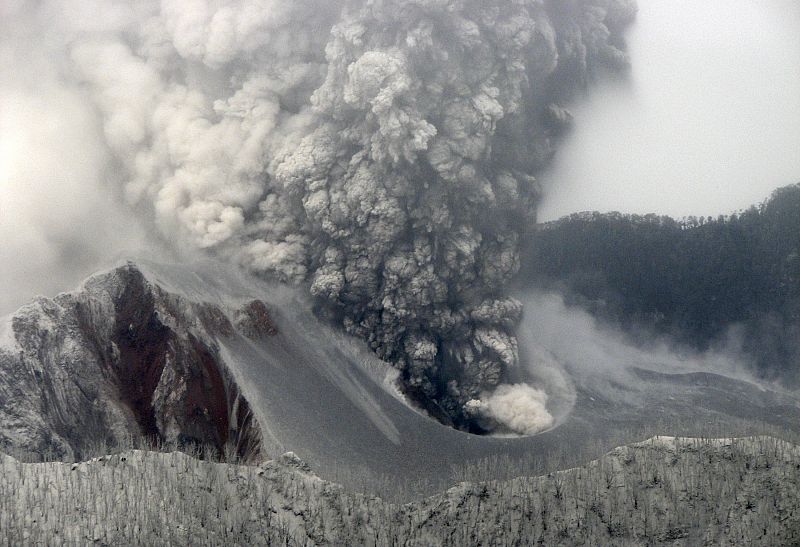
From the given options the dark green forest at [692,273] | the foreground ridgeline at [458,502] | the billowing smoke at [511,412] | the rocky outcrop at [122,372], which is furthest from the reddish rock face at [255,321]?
the dark green forest at [692,273]

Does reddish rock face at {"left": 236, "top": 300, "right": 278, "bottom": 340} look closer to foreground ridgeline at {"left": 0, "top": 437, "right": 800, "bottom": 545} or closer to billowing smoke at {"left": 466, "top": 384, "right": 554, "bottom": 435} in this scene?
foreground ridgeline at {"left": 0, "top": 437, "right": 800, "bottom": 545}

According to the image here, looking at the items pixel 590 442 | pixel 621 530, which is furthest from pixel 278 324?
pixel 621 530

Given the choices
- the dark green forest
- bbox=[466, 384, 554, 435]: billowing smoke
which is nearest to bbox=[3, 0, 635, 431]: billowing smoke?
bbox=[466, 384, 554, 435]: billowing smoke

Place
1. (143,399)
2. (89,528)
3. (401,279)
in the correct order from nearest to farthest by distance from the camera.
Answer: (89,528) → (143,399) → (401,279)

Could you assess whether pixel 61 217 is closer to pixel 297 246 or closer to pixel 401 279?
pixel 297 246

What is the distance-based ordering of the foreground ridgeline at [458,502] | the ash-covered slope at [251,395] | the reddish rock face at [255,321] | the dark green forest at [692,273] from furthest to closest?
the dark green forest at [692,273]
the reddish rock face at [255,321]
the ash-covered slope at [251,395]
the foreground ridgeline at [458,502]

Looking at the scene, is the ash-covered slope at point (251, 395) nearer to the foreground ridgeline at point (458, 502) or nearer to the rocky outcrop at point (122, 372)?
the rocky outcrop at point (122, 372)

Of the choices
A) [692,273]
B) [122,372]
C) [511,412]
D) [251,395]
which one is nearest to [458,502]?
[511,412]
